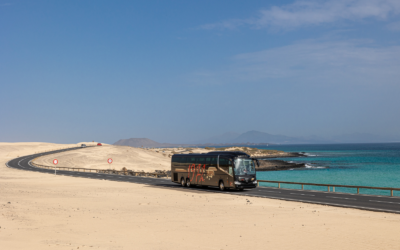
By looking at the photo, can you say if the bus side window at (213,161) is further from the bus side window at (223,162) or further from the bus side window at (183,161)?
the bus side window at (183,161)

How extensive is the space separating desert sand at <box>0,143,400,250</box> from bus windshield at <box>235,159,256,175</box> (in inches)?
331

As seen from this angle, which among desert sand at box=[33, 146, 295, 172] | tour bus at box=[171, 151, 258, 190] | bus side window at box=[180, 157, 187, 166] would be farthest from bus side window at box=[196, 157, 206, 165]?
desert sand at box=[33, 146, 295, 172]

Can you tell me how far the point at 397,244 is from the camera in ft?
48.1

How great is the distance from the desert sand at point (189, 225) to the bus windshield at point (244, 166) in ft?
27.6

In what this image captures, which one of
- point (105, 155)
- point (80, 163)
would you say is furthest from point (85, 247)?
point (105, 155)

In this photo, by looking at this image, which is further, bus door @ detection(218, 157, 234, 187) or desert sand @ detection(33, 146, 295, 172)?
desert sand @ detection(33, 146, 295, 172)

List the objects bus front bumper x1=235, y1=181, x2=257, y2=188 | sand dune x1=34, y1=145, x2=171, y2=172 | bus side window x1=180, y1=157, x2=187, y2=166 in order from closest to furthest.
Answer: bus front bumper x1=235, y1=181, x2=257, y2=188 < bus side window x1=180, y1=157, x2=187, y2=166 < sand dune x1=34, y1=145, x2=171, y2=172

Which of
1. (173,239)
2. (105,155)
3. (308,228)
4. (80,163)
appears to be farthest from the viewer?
(105,155)

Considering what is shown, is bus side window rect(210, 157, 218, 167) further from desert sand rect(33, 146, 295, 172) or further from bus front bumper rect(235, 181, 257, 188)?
desert sand rect(33, 146, 295, 172)

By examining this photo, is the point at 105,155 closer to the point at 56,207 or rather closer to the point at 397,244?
the point at 56,207

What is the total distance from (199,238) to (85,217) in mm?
7963

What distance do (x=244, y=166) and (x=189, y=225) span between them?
18.4 meters

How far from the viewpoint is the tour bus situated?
36.4 metres

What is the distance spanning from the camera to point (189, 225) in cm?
1894
